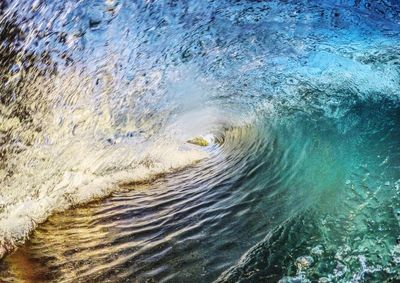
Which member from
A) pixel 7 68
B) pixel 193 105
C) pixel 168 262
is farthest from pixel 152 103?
pixel 168 262

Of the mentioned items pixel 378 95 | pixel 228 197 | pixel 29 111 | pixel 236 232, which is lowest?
pixel 378 95

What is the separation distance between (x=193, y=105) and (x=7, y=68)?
4.55m

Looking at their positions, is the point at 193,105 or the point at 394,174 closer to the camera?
the point at 394,174

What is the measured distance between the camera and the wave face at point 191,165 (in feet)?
7.61

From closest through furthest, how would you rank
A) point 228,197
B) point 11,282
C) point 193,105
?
point 11,282, point 228,197, point 193,105

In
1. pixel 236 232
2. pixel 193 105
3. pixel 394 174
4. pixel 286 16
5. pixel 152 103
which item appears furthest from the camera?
pixel 193 105

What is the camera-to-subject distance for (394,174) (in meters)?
2.87

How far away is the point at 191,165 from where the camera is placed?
6496 mm

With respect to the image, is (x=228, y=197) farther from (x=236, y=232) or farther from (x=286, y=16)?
(x=286, y=16)

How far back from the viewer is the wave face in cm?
232

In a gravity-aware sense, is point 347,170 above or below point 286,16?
below

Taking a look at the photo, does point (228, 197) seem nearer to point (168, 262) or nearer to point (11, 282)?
point (168, 262)

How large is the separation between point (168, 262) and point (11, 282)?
46.1 inches

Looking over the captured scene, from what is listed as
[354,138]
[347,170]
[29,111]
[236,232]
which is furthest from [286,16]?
[29,111]
